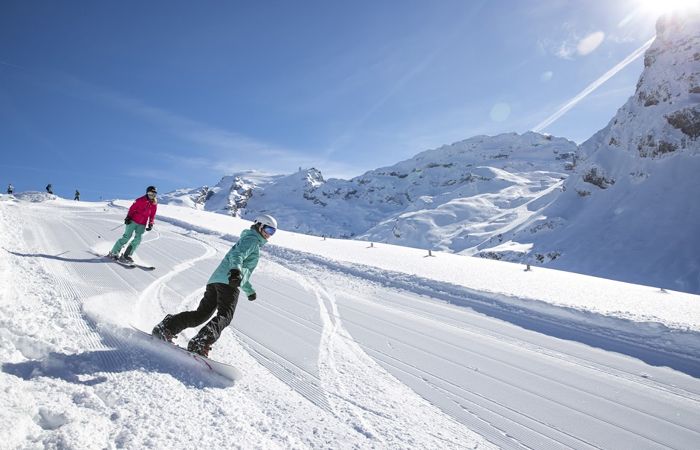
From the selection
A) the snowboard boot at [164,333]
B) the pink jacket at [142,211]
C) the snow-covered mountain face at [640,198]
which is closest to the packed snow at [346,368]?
the snowboard boot at [164,333]

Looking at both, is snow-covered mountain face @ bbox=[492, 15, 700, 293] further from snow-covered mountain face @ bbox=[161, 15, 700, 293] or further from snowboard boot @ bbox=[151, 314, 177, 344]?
snowboard boot @ bbox=[151, 314, 177, 344]

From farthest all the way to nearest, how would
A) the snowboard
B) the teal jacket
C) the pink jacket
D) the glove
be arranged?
the pink jacket, the teal jacket, the glove, the snowboard

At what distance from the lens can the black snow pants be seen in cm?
404

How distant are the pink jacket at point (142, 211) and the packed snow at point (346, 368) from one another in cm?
155

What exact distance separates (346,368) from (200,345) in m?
1.65

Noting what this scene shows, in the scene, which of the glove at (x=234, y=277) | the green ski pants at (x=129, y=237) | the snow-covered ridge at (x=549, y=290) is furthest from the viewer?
the green ski pants at (x=129, y=237)

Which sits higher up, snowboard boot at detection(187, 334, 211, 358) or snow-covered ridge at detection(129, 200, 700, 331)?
snow-covered ridge at detection(129, 200, 700, 331)

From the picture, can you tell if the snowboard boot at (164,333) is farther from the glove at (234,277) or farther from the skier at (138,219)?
the skier at (138,219)

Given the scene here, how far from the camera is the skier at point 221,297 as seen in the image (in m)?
3.91

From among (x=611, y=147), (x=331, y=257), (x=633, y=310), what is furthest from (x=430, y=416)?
(x=611, y=147)

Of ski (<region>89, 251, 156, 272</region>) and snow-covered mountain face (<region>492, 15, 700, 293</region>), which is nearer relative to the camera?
ski (<region>89, 251, 156, 272</region>)

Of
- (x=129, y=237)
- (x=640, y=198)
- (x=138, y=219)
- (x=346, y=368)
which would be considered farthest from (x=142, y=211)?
(x=640, y=198)

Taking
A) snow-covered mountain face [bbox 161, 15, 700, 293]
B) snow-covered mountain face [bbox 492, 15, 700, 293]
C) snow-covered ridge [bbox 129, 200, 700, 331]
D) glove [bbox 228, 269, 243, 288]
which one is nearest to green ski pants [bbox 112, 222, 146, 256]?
snow-covered ridge [bbox 129, 200, 700, 331]

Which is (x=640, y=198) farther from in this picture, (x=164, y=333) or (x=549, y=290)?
(x=164, y=333)
